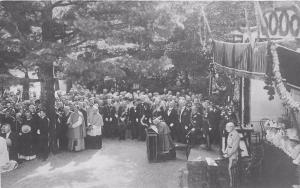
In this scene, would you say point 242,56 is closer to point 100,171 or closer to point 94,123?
point 100,171

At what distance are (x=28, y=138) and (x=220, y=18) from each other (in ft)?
32.8

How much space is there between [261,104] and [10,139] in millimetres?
7736

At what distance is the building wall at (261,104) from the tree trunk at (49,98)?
6442 mm

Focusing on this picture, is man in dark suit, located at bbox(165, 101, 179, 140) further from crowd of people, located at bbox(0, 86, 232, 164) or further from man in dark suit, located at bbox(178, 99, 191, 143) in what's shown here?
man in dark suit, located at bbox(178, 99, 191, 143)

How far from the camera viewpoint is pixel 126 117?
16375mm

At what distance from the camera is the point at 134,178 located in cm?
1116

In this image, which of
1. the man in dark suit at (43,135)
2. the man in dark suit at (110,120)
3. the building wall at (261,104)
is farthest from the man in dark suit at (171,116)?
the man in dark suit at (43,135)

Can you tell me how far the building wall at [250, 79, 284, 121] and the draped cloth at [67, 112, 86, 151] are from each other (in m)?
5.59

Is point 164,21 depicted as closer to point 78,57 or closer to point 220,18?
point 78,57

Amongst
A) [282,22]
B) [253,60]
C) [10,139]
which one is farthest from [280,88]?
[10,139]

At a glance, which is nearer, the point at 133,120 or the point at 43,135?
the point at 43,135

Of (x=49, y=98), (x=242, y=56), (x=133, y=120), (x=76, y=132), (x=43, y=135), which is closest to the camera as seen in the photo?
(x=242, y=56)

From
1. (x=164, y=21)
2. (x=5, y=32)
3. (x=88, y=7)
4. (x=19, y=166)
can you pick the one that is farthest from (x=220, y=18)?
(x=19, y=166)

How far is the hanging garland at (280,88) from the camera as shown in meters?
7.28
